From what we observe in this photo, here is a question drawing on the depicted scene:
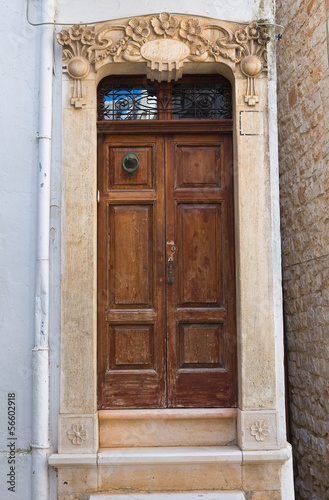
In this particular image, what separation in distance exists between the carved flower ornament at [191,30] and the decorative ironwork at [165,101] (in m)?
0.42

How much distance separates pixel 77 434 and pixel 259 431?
147 centimetres

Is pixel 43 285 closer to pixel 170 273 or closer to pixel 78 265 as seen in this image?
pixel 78 265

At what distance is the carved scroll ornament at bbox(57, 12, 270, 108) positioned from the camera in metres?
4.68

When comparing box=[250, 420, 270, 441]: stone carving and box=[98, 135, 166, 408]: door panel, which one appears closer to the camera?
box=[250, 420, 270, 441]: stone carving

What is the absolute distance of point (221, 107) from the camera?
4922 millimetres

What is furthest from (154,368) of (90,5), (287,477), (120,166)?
(90,5)

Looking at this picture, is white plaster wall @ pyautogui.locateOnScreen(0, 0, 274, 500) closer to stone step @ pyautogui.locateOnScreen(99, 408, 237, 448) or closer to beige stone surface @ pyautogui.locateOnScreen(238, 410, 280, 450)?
stone step @ pyautogui.locateOnScreen(99, 408, 237, 448)

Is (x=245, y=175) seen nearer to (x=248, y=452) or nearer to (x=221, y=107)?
(x=221, y=107)

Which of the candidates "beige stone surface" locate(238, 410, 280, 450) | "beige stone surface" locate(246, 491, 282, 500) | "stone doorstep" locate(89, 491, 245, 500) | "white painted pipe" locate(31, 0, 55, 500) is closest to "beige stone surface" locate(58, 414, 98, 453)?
"white painted pipe" locate(31, 0, 55, 500)

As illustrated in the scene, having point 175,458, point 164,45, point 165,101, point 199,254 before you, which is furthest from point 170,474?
point 164,45

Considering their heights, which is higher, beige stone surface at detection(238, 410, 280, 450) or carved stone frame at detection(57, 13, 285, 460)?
carved stone frame at detection(57, 13, 285, 460)

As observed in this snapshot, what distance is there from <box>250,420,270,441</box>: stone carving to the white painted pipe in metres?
1.65

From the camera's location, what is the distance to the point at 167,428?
15.1ft

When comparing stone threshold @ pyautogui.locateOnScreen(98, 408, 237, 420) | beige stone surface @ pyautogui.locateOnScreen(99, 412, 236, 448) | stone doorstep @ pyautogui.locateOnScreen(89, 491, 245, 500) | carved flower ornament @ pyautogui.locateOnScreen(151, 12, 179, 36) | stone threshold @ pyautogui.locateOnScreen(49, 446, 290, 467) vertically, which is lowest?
stone doorstep @ pyautogui.locateOnScreen(89, 491, 245, 500)
